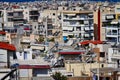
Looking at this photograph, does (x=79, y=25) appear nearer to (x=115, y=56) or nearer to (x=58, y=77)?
(x=115, y=56)

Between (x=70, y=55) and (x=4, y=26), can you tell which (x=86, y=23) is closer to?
(x=4, y=26)

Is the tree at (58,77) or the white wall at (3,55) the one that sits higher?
the white wall at (3,55)

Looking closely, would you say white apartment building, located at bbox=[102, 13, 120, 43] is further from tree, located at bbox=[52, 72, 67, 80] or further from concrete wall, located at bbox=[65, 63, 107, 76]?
tree, located at bbox=[52, 72, 67, 80]

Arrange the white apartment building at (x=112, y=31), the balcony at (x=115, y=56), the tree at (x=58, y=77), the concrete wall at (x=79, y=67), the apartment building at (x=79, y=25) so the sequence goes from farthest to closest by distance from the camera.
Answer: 1. the apartment building at (x=79, y=25)
2. the white apartment building at (x=112, y=31)
3. the balcony at (x=115, y=56)
4. the concrete wall at (x=79, y=67)
5. the tree at (x=58, y=77)

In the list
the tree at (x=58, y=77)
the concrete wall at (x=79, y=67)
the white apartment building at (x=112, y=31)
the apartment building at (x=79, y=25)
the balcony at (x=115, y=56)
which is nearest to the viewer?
the tree at (x=58, y=77)

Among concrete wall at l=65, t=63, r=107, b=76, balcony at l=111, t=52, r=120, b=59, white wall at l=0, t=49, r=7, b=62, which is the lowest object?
concrete wall at l=65, t=63, r=107, b=76

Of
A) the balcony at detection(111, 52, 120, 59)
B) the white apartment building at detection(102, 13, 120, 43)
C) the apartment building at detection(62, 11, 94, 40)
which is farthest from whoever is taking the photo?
the apartment building at detection(62, 11, 94, 40)

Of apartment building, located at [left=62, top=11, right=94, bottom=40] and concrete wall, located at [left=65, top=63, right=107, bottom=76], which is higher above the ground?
apartment building, located at [left=62, top=11, right=94, bottom=40]

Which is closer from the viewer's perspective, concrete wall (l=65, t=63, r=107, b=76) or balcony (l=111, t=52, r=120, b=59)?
concrete wall (l=65, t=63, r=107, b=76)

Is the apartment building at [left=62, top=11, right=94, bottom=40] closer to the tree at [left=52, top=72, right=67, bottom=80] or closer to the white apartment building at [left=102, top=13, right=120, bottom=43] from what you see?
the white apartment building at [left=102, top=13, right=120, bottom=43]

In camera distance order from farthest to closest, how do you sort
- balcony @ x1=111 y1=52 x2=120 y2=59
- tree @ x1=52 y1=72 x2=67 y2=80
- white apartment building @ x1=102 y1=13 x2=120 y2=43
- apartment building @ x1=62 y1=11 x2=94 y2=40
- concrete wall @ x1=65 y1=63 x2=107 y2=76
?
1. apartment building @ x1=62 y1=11 x2=94 y2=40
2. white apartment building @ x1=102 y1=13 x2=120 y2=43
3. balcony @ x1=111 y1=52 x2=120 y2=59
4. concrete wall @ x1=65 y1=63 x2=107 y2=76
5. tree @ x1=52 y1=72 x2=67 y2=80

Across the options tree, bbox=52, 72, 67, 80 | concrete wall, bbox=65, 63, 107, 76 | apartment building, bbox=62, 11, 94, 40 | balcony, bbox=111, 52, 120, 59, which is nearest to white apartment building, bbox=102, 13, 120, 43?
apartment building, bbox=62, 11, 94, 40

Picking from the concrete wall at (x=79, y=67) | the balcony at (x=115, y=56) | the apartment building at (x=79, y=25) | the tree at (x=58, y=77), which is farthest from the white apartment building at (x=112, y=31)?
the tree at (x=58, y=77)

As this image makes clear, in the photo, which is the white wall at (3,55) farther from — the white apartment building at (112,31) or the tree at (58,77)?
the white apartment building at (112,31)
